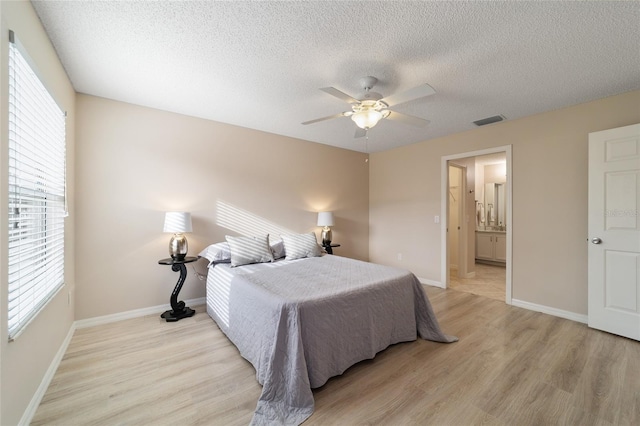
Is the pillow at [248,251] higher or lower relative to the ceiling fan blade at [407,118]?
lower

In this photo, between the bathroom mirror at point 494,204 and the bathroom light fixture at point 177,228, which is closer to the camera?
the bathroom light fixture at point 177,228

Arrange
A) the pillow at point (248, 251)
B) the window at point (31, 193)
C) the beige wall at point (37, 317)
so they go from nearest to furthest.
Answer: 1. the beige wall at point (37, 317)
2. the window at point (31, 193)
3. the pillow at point (248, 251)

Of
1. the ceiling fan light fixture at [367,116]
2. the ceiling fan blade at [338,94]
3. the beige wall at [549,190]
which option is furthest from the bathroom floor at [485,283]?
the ceiling fan blade at [338,94]

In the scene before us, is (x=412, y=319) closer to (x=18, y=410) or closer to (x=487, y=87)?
(x=487, y=87)

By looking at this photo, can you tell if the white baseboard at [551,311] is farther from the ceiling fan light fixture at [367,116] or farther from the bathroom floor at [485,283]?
the ceiling fan light fixture at [367,116]

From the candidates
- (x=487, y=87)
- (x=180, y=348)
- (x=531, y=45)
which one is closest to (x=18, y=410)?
(x=180, y=348)

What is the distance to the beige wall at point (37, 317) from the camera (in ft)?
4.14

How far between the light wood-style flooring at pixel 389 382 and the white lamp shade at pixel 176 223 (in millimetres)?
1064

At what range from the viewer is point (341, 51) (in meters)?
2.01

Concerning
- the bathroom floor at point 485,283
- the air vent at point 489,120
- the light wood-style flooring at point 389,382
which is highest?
the air vent at point 489,120

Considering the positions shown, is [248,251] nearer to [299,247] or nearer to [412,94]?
[299,247]

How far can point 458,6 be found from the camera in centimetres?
157

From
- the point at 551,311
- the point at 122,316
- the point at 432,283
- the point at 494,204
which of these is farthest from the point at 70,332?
the point at 494,204

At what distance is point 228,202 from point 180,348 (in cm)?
191
